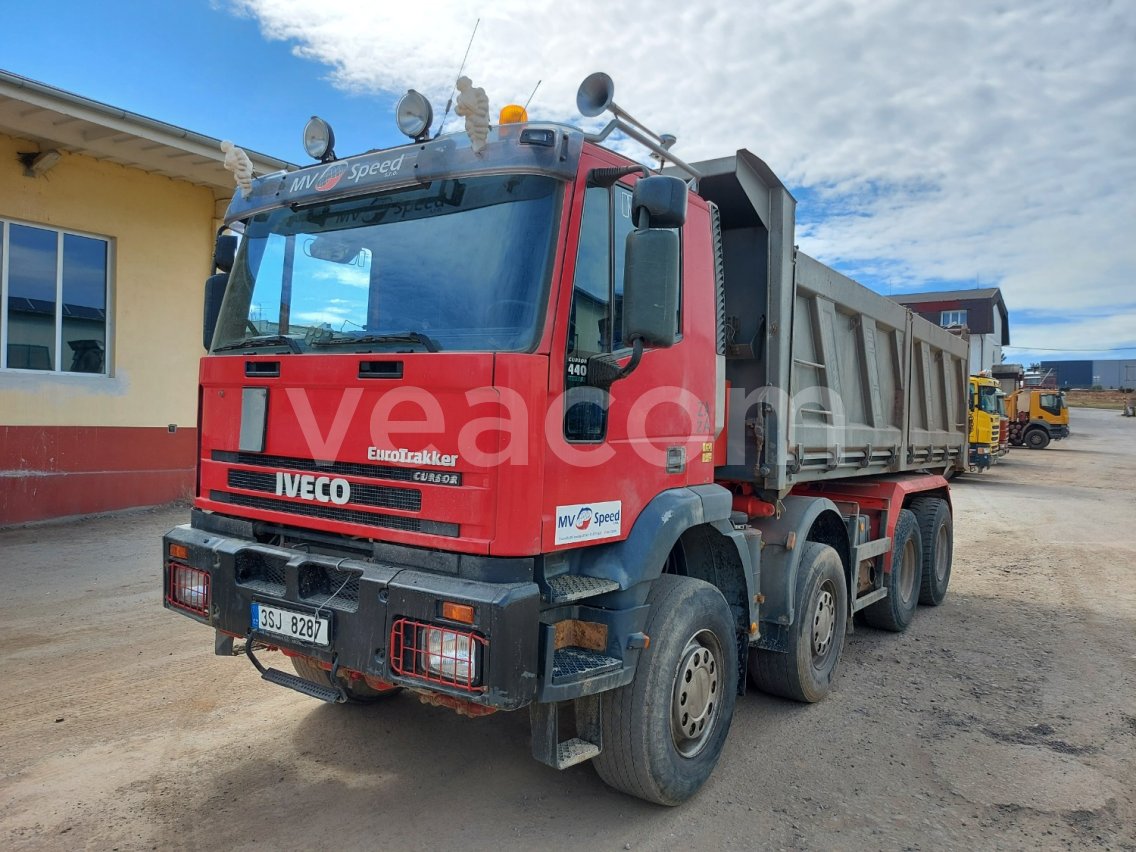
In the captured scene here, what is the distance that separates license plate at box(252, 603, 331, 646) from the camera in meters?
3.04

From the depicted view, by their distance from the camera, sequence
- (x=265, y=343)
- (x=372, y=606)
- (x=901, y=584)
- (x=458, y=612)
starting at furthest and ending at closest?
(x=901, y=584), (x=265, y=343), (x=372, y=606), (x=458, y=612)

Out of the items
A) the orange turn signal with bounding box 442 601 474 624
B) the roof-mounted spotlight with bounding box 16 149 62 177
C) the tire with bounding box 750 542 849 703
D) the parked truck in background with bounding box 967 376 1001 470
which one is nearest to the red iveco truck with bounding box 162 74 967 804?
the orange turn signal with bounding box 442 601 474 624

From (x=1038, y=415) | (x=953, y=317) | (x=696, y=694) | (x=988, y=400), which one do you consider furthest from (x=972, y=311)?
(x=696, y=694)

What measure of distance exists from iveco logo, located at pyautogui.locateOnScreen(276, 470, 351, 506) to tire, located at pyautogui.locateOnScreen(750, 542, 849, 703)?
272 centimetres

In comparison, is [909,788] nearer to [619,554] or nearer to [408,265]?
[619,554]

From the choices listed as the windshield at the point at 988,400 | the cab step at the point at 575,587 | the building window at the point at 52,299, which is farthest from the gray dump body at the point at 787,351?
the windshield at the point at 988,400

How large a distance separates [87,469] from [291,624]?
785 cm

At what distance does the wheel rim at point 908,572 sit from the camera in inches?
264

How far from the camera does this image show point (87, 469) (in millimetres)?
9430

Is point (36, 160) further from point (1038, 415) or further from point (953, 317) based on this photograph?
point (953, 317)

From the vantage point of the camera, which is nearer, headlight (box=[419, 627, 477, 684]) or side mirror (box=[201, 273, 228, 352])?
headlight (box=[419, 627, 477, 684])

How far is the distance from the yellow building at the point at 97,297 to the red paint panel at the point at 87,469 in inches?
0.6

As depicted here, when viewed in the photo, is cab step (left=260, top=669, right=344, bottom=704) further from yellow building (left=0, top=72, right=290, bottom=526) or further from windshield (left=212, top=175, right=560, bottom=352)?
→ yellow building (left=0, top=72, right=290, bottom=526)

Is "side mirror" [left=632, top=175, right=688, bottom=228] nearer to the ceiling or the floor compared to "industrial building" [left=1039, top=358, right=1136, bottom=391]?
nearer to the floor
